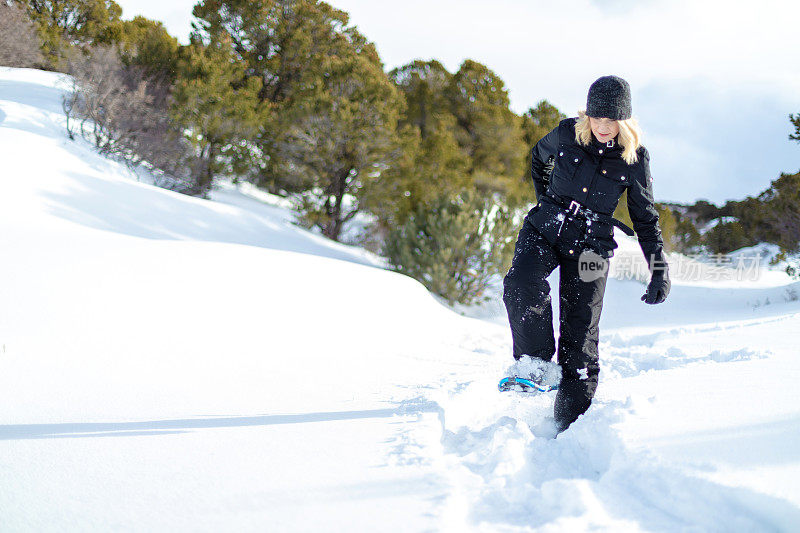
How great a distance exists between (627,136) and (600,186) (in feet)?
0.76

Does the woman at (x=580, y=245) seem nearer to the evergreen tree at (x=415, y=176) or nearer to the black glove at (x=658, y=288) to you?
the black glove at (x=658, y=288)

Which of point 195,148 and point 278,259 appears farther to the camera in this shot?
point 195,148

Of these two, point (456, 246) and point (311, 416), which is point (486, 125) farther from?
point (311, 416)

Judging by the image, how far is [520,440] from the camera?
192 centimetres

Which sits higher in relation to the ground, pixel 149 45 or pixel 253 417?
pixel 149 45

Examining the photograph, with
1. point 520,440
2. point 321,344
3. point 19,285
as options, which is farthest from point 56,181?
point 520,440

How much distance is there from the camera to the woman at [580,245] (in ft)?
7.32

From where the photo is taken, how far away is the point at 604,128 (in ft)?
7.26

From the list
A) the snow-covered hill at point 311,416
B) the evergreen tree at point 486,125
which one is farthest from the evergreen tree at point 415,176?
the snow-covered hill at point 311,416

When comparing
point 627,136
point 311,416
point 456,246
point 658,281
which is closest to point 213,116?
point 456,246

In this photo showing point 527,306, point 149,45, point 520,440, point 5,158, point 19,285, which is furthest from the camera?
point 149,45

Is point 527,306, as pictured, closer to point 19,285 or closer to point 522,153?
point 19,285

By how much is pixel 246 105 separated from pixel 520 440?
14601 millimetres

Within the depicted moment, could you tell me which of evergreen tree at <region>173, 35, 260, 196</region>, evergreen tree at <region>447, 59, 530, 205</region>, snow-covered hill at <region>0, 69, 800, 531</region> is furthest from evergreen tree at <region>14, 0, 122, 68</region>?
snow-covered hill at <region>0, 69, 800, 531</region>
